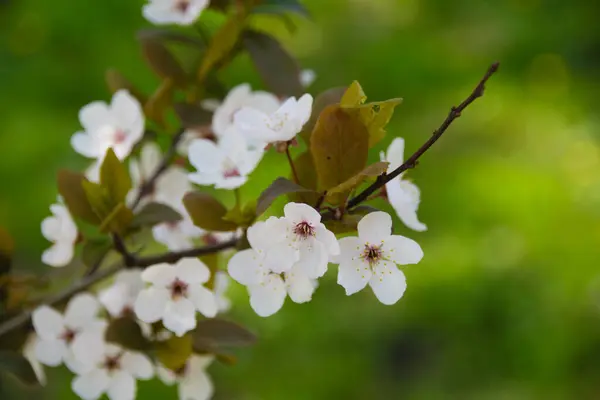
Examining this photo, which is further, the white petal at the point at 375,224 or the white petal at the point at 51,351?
the white petal at the point at 51,351

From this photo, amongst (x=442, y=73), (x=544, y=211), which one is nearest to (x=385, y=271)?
(x=544, y=211)

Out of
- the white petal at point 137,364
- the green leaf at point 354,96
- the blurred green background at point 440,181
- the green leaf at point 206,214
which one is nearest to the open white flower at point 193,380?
the white petal at point 137,364

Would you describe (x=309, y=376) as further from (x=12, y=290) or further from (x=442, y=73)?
(x=442, y=73)

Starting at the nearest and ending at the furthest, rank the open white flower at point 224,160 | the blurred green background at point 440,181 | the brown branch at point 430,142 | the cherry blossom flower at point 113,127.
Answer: the brown branch at point 430,142 → the open white flower at point 224,160 → the cherry blossom flower at point 113,127 → the blurred green background at point 440,181

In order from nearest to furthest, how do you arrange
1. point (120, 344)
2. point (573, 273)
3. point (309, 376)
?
point (120, 344) → point (309, 376) → point (573, 273)

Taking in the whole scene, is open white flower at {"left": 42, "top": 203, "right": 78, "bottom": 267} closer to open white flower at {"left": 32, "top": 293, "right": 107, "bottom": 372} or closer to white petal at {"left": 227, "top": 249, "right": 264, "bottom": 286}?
open white flower at {"left": 32, "top": 293, "right": 107, "bottom": 372}

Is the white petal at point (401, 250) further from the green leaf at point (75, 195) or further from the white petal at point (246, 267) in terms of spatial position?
the green leaf at point (75, 195)
